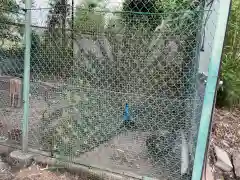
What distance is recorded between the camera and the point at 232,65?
4.07 metres

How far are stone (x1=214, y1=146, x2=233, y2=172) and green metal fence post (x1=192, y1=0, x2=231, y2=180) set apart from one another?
3.36ft

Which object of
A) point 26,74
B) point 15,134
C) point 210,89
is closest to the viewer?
point 210,89

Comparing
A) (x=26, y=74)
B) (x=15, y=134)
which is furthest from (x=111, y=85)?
(x=15, y=134)

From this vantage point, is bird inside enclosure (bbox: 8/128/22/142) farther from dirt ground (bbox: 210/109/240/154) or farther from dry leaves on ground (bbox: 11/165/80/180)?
dirt ground (bbox: 210/109/240/154)

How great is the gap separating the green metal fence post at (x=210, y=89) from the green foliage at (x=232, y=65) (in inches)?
86.7

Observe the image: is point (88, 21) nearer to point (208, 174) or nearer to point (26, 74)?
point (26, 74)

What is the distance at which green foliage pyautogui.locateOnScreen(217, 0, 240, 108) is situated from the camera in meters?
4.01

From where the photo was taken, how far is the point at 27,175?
2.45 m

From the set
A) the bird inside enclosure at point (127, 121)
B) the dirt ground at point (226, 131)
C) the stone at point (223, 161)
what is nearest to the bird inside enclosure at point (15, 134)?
the bird inside enclosure at point (127, 121)

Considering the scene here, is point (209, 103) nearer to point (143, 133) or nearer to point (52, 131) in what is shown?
point (143, 133)

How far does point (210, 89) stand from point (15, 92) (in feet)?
5.96

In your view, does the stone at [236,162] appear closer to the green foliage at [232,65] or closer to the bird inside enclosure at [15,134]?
the green foliage at [232,65]

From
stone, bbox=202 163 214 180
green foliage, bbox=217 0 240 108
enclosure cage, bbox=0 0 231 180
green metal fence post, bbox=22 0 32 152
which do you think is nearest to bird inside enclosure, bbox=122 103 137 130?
enclosure cage, bbox=0 0 231 180

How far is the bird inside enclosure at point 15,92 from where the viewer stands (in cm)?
270
